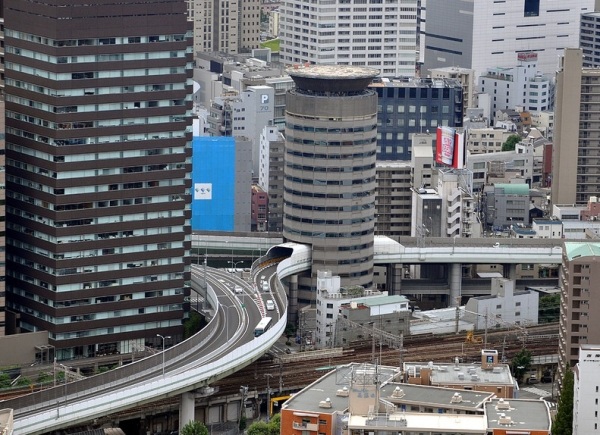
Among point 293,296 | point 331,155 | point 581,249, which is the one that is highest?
point 331,155

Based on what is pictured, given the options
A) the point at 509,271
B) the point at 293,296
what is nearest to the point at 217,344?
the point at 293,296

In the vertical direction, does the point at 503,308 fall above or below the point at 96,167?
below

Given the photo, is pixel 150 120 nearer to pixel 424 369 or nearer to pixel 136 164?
pixel 136 164

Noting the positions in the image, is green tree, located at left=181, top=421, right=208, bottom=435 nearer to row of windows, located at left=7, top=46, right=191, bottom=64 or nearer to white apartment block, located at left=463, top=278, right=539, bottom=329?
row of windows, located at left=7, top=46, right=191, bottom=64

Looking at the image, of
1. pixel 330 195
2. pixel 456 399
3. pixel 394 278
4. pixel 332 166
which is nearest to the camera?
pixel 456 399

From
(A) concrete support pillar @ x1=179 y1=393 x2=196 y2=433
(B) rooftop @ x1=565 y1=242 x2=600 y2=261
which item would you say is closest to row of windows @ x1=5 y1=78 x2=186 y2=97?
(A) concrete support pillar @ x1=179 y1=393 x2=196 y2=433

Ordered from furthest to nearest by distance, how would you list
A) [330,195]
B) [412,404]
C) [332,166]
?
[330,195], [332,166], [412,404]

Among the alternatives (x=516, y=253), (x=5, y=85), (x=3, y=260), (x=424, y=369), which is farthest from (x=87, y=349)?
(x=516, y=253)

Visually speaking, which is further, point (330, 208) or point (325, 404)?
point (330, 208)

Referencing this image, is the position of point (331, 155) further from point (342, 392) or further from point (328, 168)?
point (342, 392)
